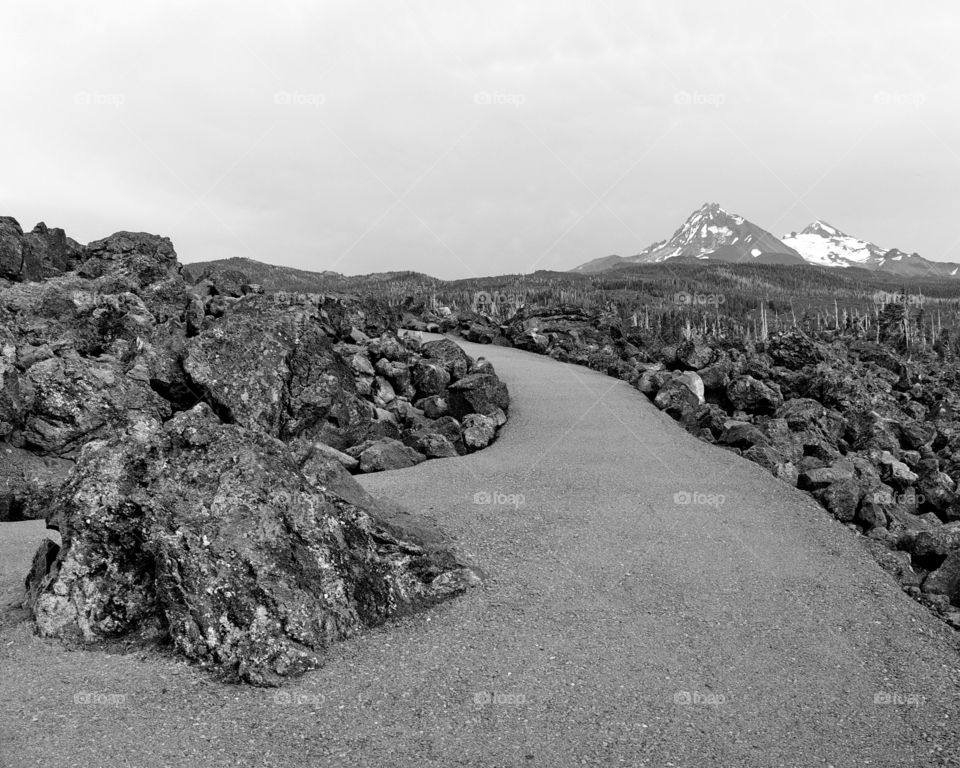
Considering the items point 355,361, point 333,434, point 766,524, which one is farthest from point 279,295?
point 766,524

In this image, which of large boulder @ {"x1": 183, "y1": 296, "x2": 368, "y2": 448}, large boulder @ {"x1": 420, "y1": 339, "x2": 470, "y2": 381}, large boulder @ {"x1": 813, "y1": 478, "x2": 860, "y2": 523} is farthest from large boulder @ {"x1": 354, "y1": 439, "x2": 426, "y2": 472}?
large boulder @ {"x1": 813, "y1": 478, "x2": 860, "y2": 523}

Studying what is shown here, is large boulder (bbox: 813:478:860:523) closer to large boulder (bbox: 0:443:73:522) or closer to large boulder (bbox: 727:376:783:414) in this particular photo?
large boulder (bbox: 727:376:783:414)

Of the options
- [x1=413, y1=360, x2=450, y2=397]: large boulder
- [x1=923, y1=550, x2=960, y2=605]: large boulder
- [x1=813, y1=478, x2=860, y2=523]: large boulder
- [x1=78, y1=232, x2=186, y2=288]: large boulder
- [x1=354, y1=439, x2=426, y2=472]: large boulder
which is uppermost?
[x1=78, y1=232, x2=186, y2=288]: large boulder

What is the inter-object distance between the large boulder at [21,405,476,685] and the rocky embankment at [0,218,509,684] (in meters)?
0.02

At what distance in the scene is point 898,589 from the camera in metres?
10.8

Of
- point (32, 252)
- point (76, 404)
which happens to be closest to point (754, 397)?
point (76, 404)

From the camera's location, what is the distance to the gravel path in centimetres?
684

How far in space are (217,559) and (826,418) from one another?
20.8 metres

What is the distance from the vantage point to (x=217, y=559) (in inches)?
331

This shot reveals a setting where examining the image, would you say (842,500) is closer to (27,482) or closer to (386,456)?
(386,456)

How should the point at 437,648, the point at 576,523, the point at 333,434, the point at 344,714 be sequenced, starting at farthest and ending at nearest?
the point at 333,434 → the point at 576,523 → the point at 437,648 → the point at 344,714

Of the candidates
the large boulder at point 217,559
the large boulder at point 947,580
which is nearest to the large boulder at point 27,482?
the large boulder at point 217,559

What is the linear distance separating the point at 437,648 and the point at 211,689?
274 centimetres

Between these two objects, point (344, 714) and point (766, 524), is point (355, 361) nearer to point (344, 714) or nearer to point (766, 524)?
point (766, 524)
